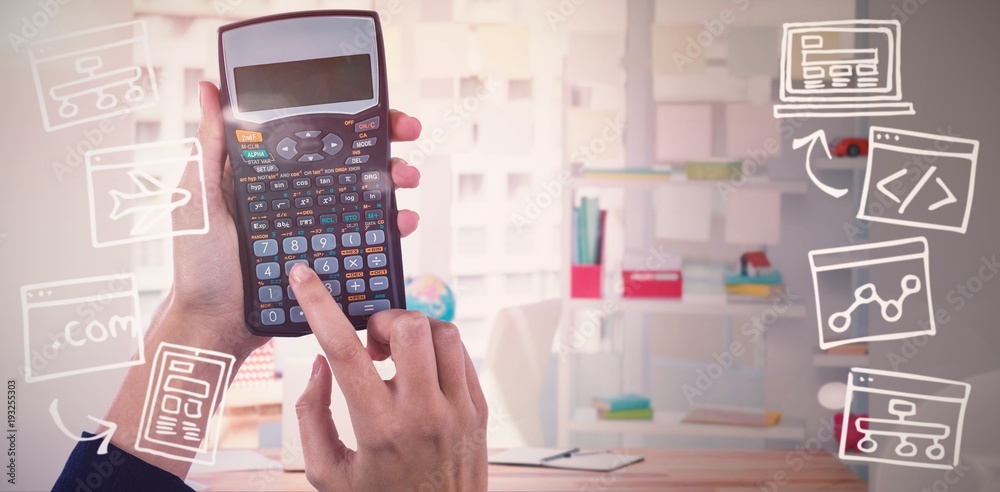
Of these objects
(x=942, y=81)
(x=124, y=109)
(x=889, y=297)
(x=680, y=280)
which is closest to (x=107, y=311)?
(x=124, y=109)

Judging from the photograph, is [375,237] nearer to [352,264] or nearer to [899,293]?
[352,264]

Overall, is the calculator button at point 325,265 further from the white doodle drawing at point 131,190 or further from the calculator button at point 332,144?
the white doodle drawing at point 131,190

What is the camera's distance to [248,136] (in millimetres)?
768

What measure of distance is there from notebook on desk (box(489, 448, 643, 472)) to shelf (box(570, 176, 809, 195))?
3.26ft

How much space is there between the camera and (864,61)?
233 centimetres

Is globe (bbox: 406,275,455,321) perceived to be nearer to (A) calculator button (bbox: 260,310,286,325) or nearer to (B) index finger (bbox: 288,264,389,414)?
(A) calculator button (bbox: 260,310,286,325)

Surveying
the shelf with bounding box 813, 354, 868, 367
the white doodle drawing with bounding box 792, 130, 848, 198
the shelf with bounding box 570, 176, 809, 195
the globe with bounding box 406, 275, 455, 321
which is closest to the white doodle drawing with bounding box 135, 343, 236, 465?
the globe with bounding box 406, 275, 455, 321

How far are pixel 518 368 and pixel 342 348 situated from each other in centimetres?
172

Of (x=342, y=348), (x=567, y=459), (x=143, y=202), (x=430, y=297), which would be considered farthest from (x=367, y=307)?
(x=143, y=202)

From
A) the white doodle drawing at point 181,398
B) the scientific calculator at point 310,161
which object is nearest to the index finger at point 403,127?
the scientific calculator at point 310,161

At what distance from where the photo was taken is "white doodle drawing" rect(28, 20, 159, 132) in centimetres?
204

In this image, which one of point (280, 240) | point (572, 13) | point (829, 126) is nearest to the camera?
point (280, 240)

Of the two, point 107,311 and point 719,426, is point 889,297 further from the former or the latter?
point 107,311

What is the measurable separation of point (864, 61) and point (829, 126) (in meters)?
0.27
